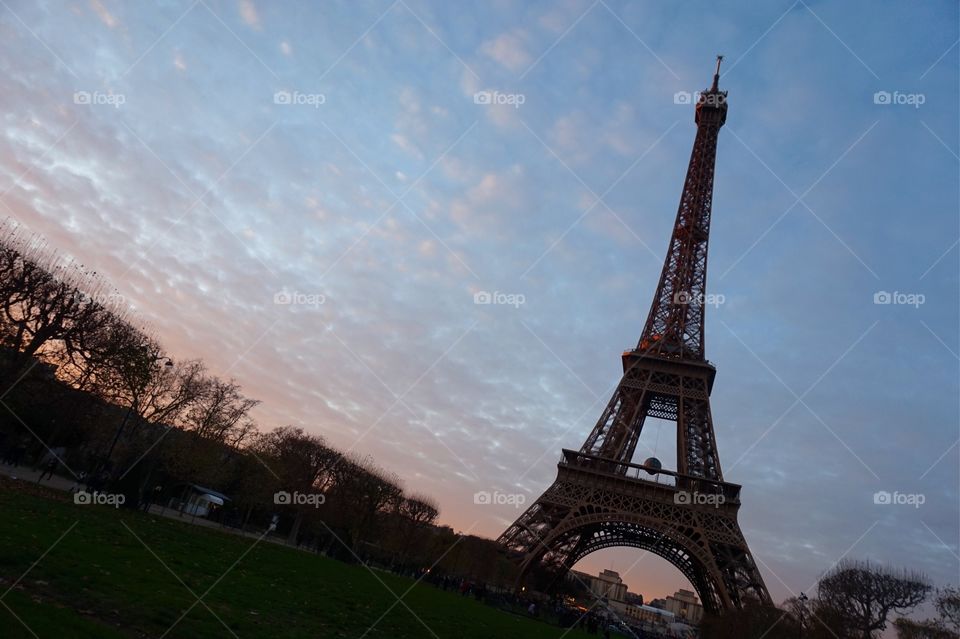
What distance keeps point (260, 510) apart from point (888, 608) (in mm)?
53503

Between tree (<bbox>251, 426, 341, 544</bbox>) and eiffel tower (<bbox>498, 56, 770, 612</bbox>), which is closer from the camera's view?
eiffel tower (<bbox>498, 56, 770, 612</bbox>)

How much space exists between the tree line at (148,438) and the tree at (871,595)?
3306 centimetres

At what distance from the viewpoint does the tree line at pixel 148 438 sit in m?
30.9

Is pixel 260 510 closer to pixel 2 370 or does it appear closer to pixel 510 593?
pixel 510 593

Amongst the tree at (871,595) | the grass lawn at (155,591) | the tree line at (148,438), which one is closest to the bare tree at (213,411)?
the tree line at (148,438)

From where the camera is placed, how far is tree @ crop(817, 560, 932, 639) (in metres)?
38.6

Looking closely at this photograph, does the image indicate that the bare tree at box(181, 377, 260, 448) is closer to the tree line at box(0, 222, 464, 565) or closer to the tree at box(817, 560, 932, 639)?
the tree line at box(0, 222, 464, 565)

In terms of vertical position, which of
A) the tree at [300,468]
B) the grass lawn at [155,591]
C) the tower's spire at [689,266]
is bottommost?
the grass lawn at [155,591]

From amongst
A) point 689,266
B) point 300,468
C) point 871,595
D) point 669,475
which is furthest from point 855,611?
point 300,468

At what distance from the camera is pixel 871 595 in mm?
39750

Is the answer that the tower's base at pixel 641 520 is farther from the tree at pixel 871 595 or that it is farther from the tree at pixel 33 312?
the tree at pixel 33 312

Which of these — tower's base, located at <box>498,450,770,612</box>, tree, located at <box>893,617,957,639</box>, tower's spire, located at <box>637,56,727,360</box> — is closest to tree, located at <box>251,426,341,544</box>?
tower's base, located at <box>498,450,770,612</box>

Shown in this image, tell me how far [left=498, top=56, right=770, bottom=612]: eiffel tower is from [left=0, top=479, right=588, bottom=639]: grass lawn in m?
21.5

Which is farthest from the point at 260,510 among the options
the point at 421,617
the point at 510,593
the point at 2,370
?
the point at 421,617
